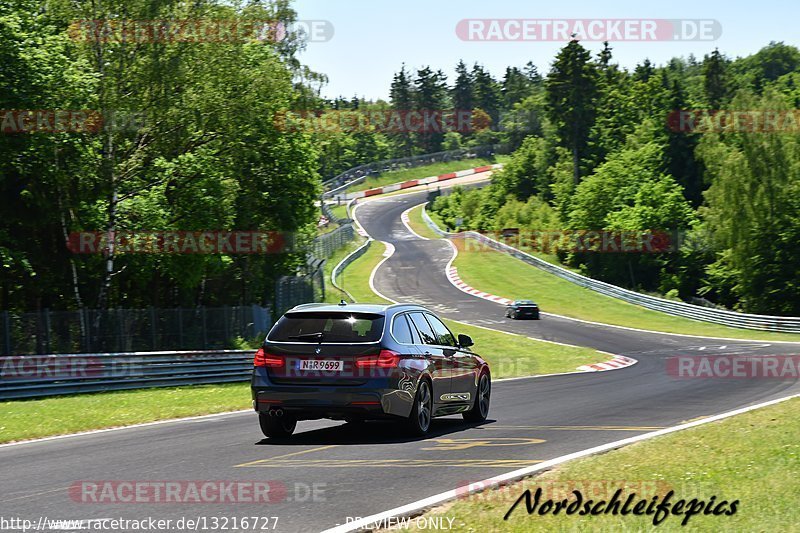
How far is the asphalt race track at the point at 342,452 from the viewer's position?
7.83 meters

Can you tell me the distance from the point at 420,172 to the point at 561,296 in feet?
267

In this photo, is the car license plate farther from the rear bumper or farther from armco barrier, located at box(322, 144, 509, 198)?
armco barrier, located at box(322, 144, 509, 198)

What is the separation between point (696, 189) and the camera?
85.1 m

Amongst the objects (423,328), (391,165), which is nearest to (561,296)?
(423,328)

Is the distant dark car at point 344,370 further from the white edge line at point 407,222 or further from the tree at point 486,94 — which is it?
the tree at point 486,94

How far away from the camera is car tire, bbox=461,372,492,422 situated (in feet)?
49.1

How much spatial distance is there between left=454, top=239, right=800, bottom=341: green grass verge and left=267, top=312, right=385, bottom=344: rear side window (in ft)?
133

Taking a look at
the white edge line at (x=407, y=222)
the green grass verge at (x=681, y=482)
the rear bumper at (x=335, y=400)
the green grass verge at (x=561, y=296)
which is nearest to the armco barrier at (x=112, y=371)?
the rear bumper at (x=335, y=400)

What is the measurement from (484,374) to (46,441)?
6635 millimetres

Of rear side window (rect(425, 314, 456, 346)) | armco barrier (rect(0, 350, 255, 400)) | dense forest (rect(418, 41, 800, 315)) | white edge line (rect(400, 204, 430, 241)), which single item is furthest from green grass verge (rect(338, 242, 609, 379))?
white edge line (rect(400, 204, 430, 241))

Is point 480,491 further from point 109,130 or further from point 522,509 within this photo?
point 109,130

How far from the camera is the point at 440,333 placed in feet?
46.5

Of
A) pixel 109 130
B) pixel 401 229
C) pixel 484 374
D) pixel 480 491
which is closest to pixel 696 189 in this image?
pixel 401 229

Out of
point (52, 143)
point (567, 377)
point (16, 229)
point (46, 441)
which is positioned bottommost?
point (567, 377)
